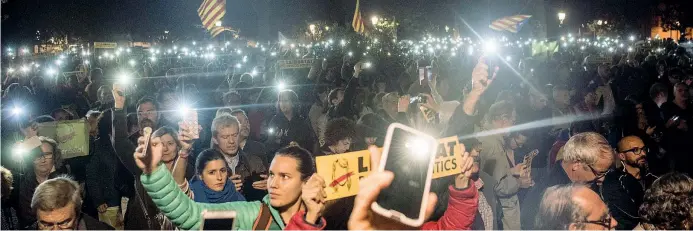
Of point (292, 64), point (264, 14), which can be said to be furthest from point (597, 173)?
point (264, 14)

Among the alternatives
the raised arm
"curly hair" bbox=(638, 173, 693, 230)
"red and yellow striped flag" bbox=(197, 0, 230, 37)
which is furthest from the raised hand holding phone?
"red and yellow striped flag" bbox=(197, 0, 230, 37)

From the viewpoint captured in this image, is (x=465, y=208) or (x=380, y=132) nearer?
(x=465, y=208)

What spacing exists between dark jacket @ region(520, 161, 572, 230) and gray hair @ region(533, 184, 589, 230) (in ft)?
4.78

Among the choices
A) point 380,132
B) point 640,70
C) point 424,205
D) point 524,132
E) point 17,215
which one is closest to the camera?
point 424,205

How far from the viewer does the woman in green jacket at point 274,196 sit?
374 centimetres

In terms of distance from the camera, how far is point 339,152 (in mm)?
6133

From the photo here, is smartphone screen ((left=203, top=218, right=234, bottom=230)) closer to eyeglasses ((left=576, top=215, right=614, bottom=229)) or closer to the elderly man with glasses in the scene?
eyeglasses ((left=576, top=215, right=614, bottom=229))

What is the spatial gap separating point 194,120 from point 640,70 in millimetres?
12104

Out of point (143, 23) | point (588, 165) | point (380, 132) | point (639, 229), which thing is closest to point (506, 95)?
point (380, 132)

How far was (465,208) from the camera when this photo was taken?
12.9 feet

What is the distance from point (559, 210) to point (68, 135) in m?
4.80

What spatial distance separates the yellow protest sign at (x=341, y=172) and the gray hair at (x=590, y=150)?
1.90 metres

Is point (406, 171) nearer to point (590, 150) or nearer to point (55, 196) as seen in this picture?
point (590, 150)

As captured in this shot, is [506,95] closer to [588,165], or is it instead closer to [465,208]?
[588,165]
